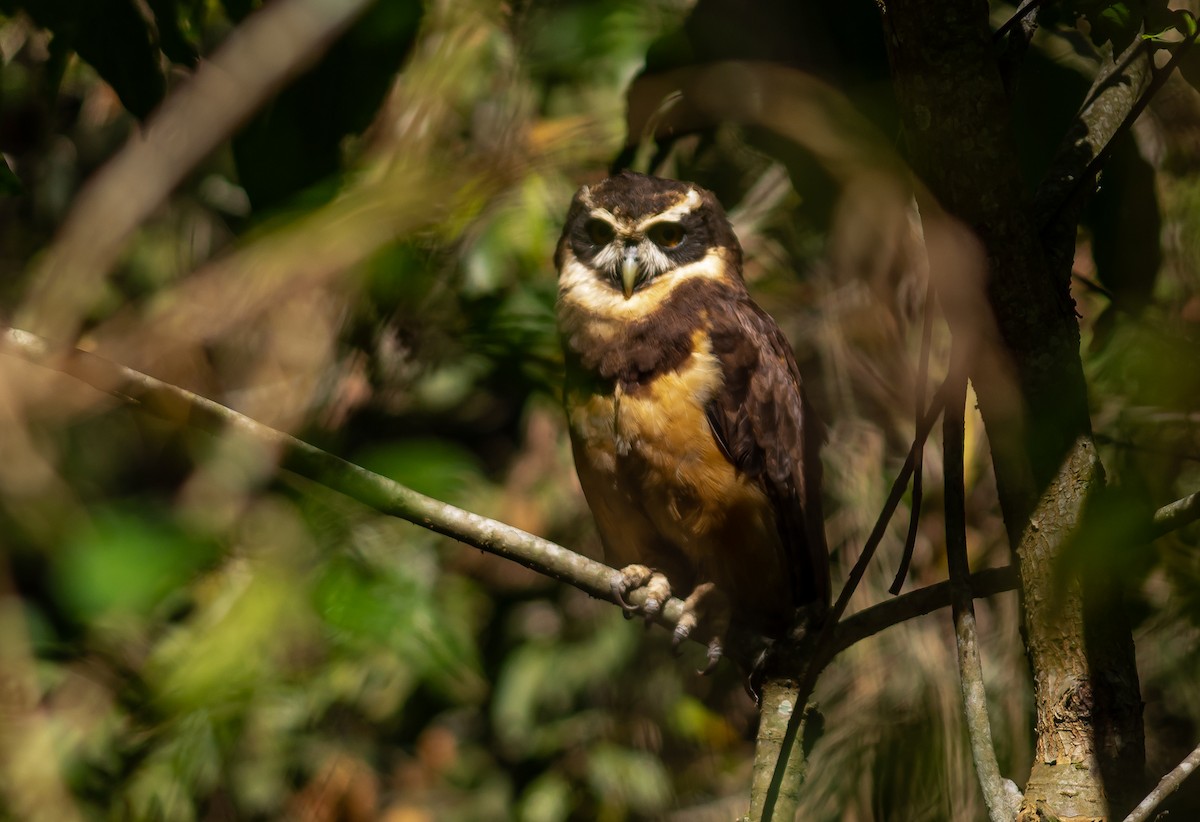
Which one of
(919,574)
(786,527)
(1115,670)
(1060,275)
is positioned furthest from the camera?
(919,574)

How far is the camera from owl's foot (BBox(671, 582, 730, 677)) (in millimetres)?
3482

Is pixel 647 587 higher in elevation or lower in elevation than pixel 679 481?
lower

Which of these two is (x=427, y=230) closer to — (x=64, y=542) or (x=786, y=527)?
(x=64, y=542)

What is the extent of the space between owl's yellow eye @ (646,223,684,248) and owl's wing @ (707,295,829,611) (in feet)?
1.24

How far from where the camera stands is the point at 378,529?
7.33ft

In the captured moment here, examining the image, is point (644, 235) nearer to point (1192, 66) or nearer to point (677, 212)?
point (677, 212)

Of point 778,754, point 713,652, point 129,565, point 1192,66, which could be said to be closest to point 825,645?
point 778,754

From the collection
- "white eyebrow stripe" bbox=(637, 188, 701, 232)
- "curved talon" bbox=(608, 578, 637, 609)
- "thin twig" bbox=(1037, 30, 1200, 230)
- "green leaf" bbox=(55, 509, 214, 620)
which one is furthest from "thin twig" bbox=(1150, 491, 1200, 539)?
"white eyebrow stripe" bbox=(637, 188, 701, 232)

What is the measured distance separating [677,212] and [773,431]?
2.88 feet

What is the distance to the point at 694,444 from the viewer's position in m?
3.43

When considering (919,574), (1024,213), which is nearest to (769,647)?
(1024,213)

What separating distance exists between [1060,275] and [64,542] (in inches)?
66.9

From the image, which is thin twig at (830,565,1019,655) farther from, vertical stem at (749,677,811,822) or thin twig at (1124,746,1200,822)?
thin twig at (1124,746,1200,822)

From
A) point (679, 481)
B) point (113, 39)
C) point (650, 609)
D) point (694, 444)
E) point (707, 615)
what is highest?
point (113, 39)
